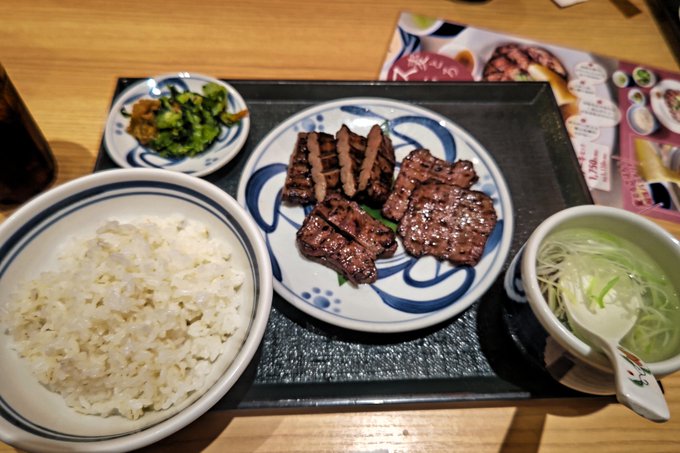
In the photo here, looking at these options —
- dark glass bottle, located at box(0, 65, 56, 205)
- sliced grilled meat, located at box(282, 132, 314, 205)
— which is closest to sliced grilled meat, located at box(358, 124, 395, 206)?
sliced grilled meat, located at box(282, 132, 314, 205)

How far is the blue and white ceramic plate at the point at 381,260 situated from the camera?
1.85m

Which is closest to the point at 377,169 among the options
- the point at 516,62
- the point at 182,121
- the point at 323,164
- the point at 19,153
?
the point at 323,164

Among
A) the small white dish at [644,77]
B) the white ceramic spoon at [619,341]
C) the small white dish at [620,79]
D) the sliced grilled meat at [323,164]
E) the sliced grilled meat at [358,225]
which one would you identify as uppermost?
the small white dish at [644,77]

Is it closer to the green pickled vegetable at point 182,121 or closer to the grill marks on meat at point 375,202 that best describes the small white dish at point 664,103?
the grill marks on meat at point 375,202

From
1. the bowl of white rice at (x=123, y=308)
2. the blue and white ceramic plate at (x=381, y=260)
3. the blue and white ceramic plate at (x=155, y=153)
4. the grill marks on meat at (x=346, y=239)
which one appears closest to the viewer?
the bowl of white rice at (x=123, y=308)

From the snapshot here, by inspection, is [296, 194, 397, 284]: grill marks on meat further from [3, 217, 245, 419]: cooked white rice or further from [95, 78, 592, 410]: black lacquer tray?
[3, 217, 245, 419]: cooked white rice

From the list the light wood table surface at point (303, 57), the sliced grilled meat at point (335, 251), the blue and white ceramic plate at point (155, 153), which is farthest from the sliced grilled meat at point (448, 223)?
the blue and white ceramic plate at point (155, 153)

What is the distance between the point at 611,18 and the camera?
133 inches

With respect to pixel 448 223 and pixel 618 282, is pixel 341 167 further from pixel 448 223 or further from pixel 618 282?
pixel 618 282

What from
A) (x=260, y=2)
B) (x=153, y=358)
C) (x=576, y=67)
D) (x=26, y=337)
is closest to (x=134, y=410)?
(x=153, y=358)

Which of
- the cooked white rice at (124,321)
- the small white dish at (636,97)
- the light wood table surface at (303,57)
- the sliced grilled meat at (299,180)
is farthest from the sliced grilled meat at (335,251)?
the small white dish at (636,97)

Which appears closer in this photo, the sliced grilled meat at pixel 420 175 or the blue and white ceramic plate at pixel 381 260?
the blue and white ceramic plate at pixel 381 260

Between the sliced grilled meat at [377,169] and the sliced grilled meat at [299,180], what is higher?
the sliced grilled meat at [377,169]

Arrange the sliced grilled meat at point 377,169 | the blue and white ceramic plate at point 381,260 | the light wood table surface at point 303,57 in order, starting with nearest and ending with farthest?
the light wood table surface at point 303,57 < the blue and white ceramic plate at point 381,260 < the sliced grilled meat at point 377,169
